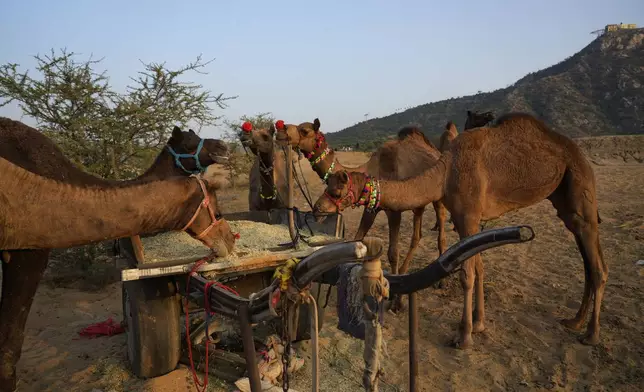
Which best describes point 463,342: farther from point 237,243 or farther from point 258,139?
point 258,139

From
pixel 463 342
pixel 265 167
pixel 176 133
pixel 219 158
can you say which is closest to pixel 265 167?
pixel 265 167

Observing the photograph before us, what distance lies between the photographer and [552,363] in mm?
4863

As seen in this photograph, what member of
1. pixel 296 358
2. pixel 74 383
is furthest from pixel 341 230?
pixel 74 383

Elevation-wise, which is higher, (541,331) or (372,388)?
(372,388)

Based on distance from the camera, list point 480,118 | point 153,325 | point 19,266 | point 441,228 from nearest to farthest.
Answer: point 153,325 → point 19,266 → point 441,228 → point 480,118

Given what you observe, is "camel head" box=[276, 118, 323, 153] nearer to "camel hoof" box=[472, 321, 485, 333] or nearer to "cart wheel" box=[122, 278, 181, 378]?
"cart wheel" box=[122, 278, 181, 378]

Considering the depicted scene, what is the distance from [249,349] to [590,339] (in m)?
4.43

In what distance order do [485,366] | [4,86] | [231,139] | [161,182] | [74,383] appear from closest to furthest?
[161,182]
[74,383]
[485,366]
[4,86]
[231,139]

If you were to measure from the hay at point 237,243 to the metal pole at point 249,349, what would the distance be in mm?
1345

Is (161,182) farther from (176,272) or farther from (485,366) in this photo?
(485,366)

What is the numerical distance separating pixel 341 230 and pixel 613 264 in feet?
17.6

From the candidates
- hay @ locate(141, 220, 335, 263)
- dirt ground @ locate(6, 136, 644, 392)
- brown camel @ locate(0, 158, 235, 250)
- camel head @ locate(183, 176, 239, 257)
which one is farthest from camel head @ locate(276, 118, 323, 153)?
brown camel @ locate(0, 158, 235, 250)

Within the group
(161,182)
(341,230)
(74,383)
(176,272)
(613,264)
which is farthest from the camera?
(613,264)

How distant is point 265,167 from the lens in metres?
6.46
